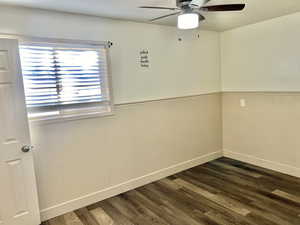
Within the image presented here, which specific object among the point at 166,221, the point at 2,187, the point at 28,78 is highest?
the point at 28,78

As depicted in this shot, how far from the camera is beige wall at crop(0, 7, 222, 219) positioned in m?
2.64

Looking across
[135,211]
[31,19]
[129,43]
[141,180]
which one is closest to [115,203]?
[135,211]

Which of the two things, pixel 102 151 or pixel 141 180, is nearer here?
pixel 102 151

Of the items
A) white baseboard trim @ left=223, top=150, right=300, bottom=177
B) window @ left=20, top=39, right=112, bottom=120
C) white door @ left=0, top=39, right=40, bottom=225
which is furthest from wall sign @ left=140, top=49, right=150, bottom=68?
white baseboard trim @ left=223, top=150, right=300, bottom=177

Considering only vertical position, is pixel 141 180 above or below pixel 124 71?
below

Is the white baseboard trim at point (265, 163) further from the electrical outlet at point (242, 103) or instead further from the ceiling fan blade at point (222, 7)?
the ceiling fan blade at point (222, 7)

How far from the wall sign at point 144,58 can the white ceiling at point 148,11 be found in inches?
17.1

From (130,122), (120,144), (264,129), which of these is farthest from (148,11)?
(264,129)

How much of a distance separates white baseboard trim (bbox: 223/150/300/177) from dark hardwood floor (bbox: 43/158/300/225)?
11 centimetres

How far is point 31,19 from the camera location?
8.04 feet

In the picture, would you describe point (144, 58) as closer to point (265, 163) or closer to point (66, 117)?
point (66, 117)

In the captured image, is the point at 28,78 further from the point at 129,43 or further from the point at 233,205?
the point at 233,205

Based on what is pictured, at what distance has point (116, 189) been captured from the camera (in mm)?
3180

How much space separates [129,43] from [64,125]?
1407 millimetres
